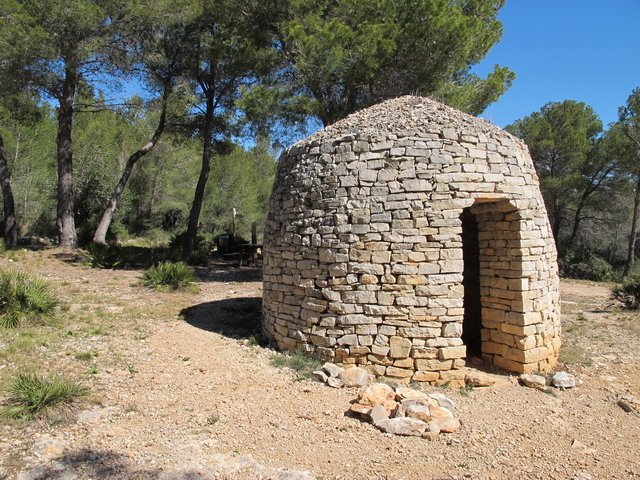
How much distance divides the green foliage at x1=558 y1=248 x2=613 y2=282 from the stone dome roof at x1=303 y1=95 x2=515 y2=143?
16.0m

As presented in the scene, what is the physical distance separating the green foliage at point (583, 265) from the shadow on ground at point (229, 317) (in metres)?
16.3

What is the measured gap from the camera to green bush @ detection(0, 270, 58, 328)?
6.29 metres

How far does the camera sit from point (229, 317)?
8.44 m

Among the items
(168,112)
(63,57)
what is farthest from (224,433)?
(168,112)

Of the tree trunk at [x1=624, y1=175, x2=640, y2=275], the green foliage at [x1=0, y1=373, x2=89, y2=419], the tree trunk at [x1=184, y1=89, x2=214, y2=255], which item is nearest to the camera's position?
the green foliage at [x1=0, y1=373, x2=89, y2=419]

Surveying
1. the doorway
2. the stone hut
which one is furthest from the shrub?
the doorway

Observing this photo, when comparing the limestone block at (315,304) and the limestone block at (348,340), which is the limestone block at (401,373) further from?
the limestone block at (315,304)

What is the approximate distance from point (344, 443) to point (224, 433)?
3.98ft

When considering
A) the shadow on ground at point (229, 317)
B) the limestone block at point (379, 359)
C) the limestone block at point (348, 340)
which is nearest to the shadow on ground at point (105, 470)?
the limestone block at point (348, 340)

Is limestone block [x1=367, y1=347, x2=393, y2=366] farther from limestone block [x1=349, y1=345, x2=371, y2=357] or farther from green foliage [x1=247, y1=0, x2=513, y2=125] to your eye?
green foliage [x1=247, y1=0, x2=513, y2=125]

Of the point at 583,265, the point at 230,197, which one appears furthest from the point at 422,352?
the point at 230,197

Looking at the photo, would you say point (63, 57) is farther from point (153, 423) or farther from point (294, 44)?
point (153, 423)

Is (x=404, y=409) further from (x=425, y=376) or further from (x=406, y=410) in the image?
(x=425, y=376)

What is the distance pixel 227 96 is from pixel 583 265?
57.5 ft
